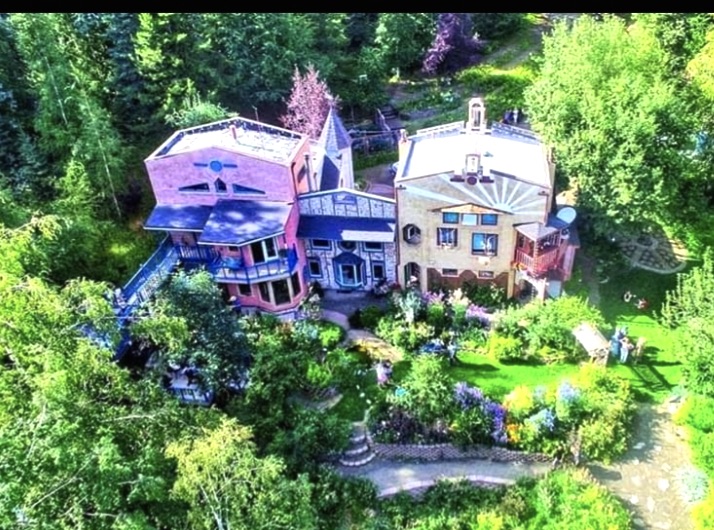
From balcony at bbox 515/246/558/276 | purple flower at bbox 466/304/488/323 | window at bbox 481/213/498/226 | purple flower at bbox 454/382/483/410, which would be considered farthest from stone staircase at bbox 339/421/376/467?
window at bbox 481/213/498/226

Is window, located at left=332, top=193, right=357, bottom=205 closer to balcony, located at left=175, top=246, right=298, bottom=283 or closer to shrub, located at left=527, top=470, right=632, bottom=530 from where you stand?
balcony, located at left=175, top=246, right=298, bottom=283

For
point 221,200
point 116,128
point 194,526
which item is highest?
point 116,128

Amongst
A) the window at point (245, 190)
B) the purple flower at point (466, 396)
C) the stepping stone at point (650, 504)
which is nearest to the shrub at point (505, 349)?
the purple flower at point (466, 396)

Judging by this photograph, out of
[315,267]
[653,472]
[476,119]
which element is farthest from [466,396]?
[476,119]

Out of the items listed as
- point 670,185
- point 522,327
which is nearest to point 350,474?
point 522,327

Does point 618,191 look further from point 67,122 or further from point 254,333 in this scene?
point 67,122

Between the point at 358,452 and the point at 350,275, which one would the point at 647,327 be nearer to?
the point at 350,275
